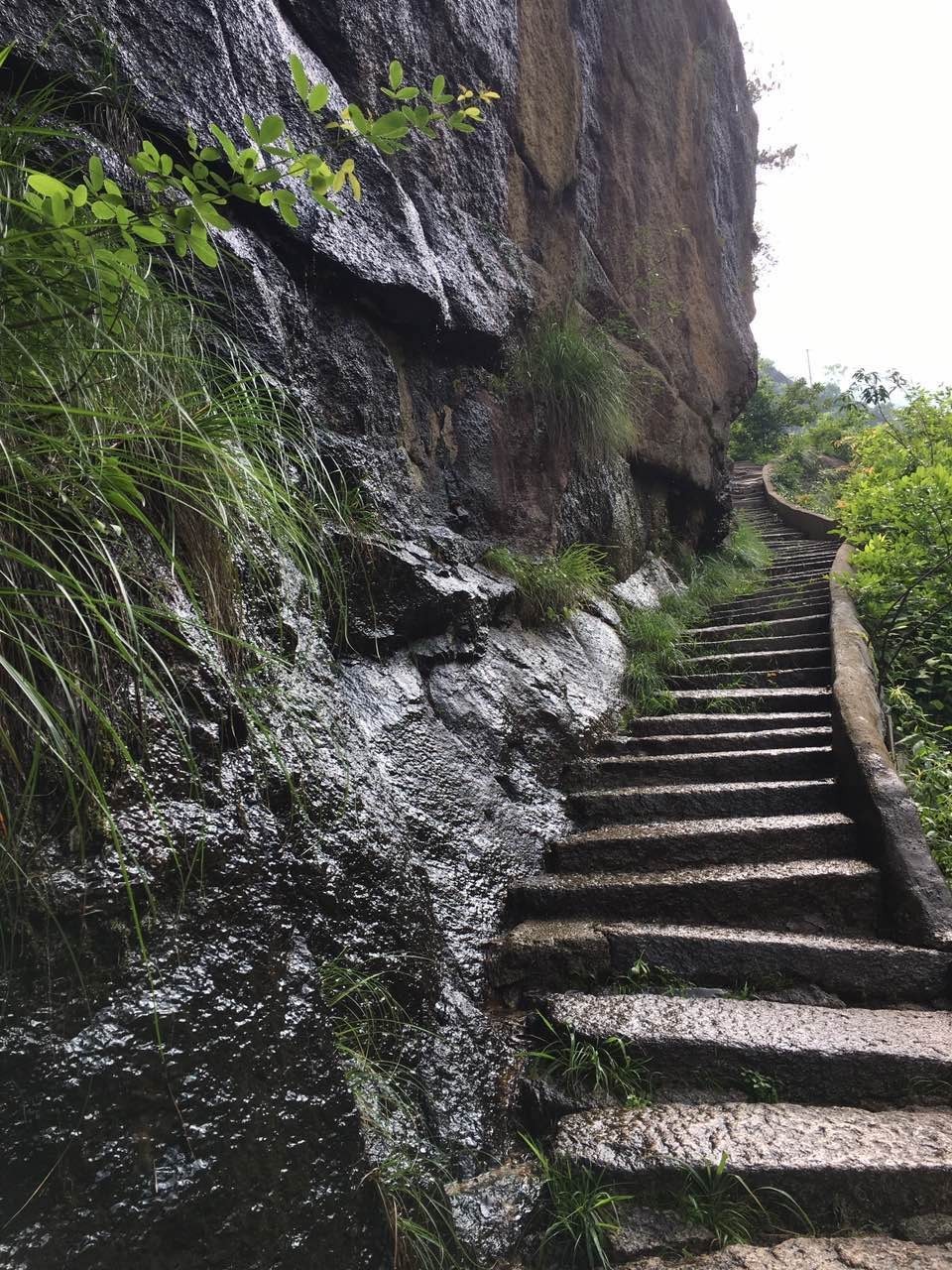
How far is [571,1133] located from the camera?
2.20m

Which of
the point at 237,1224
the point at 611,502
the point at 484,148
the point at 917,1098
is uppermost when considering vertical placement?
the point at 484,148

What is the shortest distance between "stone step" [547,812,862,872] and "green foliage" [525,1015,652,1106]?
1.00 m

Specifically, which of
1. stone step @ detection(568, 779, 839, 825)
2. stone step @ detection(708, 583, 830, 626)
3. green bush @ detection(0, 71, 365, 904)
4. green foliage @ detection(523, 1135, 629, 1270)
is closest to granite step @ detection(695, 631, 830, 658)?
stone step @ detection(708, 583, 830, 626)

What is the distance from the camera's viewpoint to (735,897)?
307cm

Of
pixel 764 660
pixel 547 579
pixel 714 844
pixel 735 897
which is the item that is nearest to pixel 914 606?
pixel 764 660

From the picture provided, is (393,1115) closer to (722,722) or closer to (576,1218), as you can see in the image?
(576,1218)

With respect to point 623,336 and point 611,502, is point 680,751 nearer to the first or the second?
point 611,502

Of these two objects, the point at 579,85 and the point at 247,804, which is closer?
the point at 247,804

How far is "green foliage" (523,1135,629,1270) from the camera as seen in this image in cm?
195

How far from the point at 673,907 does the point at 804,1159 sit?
111 centimetres

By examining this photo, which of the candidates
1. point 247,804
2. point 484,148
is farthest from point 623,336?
point 247,804

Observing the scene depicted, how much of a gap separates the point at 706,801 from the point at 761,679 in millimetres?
1862

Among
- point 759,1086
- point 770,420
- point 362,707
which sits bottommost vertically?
point 759,1086

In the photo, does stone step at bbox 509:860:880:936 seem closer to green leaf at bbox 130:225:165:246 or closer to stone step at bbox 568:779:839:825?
stone step at bbox 568:779:839:825
